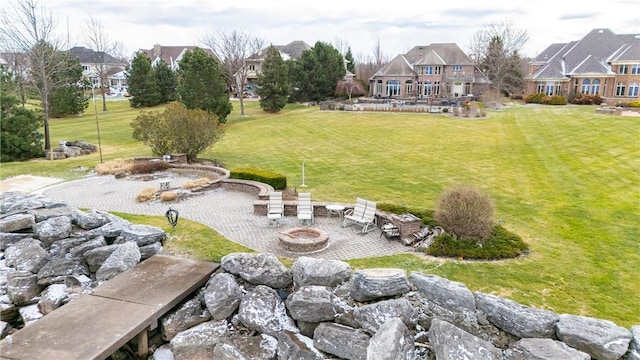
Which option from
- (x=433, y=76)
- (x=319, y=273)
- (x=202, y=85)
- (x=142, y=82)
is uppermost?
(x=433, y=76)

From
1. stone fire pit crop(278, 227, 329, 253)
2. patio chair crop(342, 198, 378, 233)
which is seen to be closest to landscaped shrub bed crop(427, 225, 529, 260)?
patio chair crop(342, 198, 378, 233)

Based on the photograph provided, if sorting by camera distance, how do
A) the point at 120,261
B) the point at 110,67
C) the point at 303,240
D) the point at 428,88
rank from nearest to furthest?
1. the point at 120,261
2. the point at 303,240
3. the point at 428,88
4. the point at 110,67

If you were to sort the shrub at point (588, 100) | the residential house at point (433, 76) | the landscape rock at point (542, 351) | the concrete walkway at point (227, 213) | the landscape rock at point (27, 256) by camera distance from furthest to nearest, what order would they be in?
1. the residential house at point (433, 76)
2. the shrub at point (588, 100)
3. the concrete walkway at point (227, 213)
4. the landscape rock at point (27, 256)
5. the landscape rock at point (542, 351)

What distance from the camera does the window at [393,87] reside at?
57.0 m

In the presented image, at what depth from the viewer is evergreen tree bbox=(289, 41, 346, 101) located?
163 feet

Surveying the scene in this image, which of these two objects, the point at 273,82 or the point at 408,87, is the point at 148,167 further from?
the point at 408,87

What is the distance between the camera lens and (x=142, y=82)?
4806cm

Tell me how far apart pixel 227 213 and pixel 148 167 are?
7554 millimetres

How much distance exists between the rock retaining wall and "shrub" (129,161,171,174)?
1151 centimetres

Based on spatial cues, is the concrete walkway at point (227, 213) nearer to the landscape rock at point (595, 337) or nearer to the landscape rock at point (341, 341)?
the landscape rock at point (341, 341)

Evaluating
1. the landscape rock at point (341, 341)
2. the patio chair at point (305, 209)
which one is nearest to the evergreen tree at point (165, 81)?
the patio chair at point (305, 209)

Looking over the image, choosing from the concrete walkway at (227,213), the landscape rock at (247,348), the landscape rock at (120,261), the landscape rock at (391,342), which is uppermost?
the landscape rock at (120,261)

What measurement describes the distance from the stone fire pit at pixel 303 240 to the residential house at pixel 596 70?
159 feet

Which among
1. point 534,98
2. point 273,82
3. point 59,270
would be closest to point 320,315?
point 59,270
